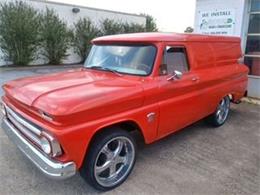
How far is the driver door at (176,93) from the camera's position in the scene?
3547 mm

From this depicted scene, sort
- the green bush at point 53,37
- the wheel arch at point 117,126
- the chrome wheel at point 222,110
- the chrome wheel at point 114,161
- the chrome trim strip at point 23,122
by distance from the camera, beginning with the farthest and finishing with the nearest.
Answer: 1. the green bush at point 53,37
2. the chrome wheel at point 222,110
3. the chrome wheel at point 114,161
4. the wheel arch at point 117,126
5. the chrome trim strip at point 23,122

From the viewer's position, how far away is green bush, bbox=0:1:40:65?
41.1 feet

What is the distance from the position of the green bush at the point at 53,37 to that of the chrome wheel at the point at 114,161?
1216 cm

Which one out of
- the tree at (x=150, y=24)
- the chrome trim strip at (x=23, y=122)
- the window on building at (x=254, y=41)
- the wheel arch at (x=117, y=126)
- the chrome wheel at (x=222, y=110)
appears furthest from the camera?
the tree at (x=150, y=24)

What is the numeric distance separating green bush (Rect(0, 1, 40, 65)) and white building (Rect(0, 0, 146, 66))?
545 millimetres

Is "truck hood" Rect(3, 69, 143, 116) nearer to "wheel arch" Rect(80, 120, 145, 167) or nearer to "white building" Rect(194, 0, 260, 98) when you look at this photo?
"wheel arch" Rect(80, 120, 145, 167)

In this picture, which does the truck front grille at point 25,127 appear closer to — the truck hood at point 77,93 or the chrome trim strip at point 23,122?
the chrome trim strip at point 23,122

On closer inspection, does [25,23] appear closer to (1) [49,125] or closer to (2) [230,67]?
(2) [230,67]

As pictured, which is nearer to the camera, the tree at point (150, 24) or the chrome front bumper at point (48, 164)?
the chrome front bumper at point (48, 164)

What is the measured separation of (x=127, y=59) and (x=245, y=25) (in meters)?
5.48

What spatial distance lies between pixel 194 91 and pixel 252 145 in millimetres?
1468

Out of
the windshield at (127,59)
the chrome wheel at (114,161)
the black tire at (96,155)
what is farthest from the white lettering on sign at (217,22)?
the black tire at (96,155)

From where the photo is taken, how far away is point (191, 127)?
17.0ft

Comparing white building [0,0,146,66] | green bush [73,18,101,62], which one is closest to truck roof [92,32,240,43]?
white building [0,0,146,66]
